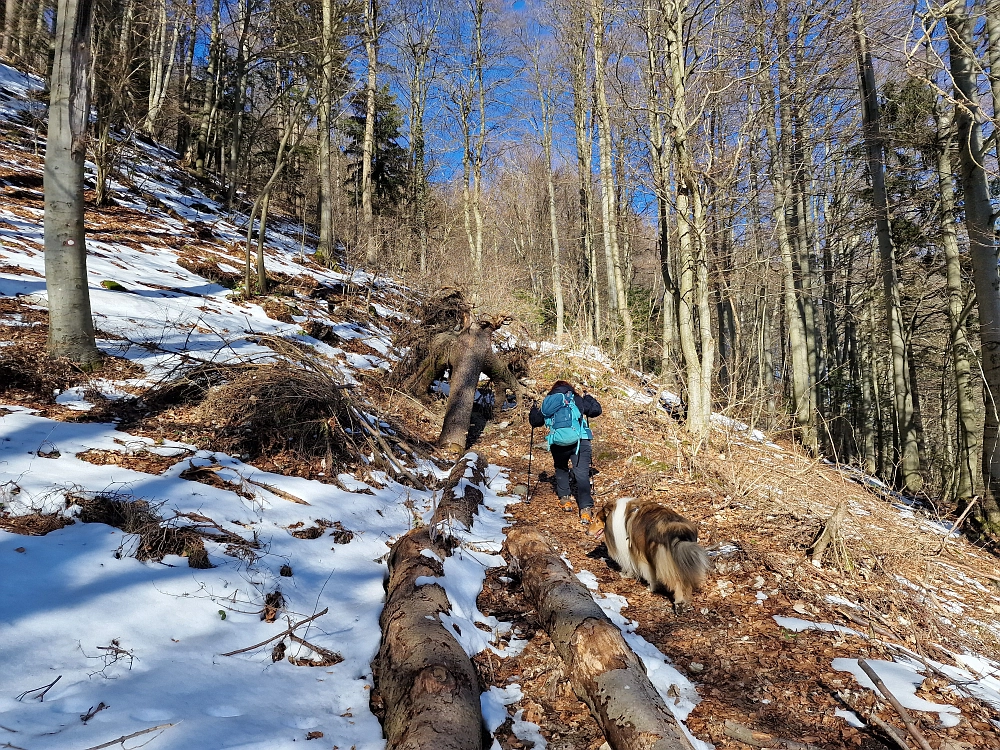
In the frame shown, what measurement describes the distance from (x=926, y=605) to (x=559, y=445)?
370 centimetres

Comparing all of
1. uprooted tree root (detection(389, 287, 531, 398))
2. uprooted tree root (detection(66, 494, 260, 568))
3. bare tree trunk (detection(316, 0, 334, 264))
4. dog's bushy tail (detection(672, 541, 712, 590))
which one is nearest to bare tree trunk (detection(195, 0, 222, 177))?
bare tree trunk (detection(316, 0, 334, 264))

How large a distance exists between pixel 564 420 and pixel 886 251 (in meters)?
9.86

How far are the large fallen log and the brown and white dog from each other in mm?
775

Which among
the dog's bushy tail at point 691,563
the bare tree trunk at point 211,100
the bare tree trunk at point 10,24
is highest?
the bare tree trunk at point 10,24

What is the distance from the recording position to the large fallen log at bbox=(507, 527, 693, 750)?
2.27 meters

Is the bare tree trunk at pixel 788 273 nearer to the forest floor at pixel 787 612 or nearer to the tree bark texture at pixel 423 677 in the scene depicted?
the forest floor at pixel 787 612

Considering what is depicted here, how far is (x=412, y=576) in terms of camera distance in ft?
11.0

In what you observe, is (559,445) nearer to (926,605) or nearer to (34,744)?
(926,605)

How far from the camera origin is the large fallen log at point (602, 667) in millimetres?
2268

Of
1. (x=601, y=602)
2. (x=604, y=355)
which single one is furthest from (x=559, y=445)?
(x=604, y=355)

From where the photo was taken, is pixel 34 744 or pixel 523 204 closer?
pixel 34 744

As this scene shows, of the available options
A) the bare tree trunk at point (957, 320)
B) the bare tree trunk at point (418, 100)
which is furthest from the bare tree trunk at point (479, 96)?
the bare tree trunk at point (957, 320)

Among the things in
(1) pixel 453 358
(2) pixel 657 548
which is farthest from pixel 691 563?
(1) pixel 453 358

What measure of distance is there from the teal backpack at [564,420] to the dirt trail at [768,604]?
3.15ft
